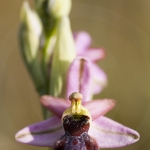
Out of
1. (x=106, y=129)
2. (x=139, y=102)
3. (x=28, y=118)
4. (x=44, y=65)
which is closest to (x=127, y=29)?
(x=139, y=102)

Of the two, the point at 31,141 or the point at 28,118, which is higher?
the point at 28,118

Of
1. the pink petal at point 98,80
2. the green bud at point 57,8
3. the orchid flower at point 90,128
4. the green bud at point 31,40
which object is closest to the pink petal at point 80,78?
the orchid flower at point 90,128

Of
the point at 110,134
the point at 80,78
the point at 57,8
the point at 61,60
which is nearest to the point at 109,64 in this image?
the point at 57,8

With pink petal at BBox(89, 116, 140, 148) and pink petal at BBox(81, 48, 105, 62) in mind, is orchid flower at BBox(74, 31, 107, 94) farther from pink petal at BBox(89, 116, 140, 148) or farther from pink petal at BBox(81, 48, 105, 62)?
pink petal at BBox(89, 116, 140, 148)

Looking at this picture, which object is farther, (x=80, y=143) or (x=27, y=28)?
(x=27, y=28)

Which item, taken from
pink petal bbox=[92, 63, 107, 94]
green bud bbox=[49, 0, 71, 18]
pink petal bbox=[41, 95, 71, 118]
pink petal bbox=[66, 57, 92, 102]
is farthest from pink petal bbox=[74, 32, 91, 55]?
pink petal bbox=[41, 95, 71, 118]

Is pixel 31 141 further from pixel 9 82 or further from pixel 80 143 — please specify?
pixel 9 82
